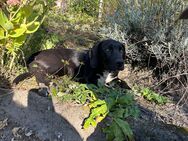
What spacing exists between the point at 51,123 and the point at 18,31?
1186 millimetres

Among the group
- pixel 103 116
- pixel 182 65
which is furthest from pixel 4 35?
pixel 182 65

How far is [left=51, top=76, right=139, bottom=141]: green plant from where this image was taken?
4.36 m

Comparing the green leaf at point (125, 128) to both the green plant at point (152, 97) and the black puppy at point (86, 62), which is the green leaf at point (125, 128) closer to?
the green plant at point (152, 97)

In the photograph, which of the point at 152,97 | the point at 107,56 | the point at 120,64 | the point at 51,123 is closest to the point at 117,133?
the point at 51,123

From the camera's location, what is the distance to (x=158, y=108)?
569cm

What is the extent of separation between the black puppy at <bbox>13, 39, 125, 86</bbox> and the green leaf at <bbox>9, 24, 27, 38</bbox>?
3.53ft

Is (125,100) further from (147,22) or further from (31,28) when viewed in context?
(147,22)

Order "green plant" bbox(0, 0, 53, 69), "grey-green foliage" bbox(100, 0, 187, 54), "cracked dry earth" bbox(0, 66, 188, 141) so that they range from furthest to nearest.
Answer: "grey-green foliage" bbox(100, 0, 187, 54) → "green plant" bbox(0, 0, 53, 69) → "cracked dry earth" bbox(0, 66, 188, 141)

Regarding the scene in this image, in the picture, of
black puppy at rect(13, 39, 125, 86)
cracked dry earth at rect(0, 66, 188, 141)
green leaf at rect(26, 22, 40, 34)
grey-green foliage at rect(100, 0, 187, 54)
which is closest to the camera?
cracked dry earth at rect(0, 66, 188, 141)

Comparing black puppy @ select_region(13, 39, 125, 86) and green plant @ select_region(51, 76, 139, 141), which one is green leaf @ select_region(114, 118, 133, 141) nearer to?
green plant @ select_region(51, 76, 139, 141)

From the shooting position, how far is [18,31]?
16.0 ft

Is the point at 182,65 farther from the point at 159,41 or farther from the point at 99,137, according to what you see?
the point at 99,137

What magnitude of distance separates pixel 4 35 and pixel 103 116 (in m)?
1.53

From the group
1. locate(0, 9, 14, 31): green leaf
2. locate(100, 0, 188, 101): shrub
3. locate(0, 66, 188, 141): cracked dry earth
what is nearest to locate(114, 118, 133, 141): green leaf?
locate(0, 66, 188, 141): cracked dry earth
